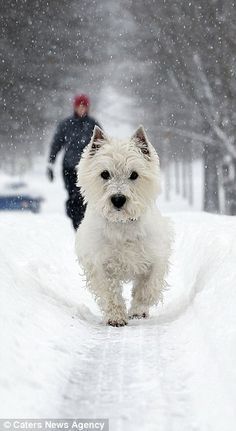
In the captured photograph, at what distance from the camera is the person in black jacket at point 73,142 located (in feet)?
30.6

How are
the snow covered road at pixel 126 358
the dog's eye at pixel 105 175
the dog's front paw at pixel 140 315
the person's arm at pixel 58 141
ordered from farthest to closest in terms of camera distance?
the person's arm at pixel 58 141 → the dog's front paw at pixel 140 315 → the dog's eye at pixel 105 175 → the snow covered road at pixel 126 358

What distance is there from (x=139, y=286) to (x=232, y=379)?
Answer: 2829 millimetres

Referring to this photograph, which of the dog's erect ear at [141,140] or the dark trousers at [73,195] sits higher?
the dog's erect ear at [141,140]

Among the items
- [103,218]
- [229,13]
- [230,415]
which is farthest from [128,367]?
[229,13]

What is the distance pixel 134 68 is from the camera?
27.9 m

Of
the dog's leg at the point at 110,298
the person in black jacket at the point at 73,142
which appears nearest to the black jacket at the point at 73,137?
the person in black jacket at the point at 73,142

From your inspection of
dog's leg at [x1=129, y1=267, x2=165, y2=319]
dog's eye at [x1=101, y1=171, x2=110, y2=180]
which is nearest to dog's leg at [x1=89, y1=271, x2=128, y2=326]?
dog's leg at [x1=129, y1=267, x2=165, y2=319]

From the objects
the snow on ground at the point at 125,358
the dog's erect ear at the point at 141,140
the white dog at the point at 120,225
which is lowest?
the snow on ground at the point at 125,358

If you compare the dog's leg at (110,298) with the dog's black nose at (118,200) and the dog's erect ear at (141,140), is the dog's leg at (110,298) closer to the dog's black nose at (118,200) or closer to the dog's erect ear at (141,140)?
the dog's black nose at (118,200)

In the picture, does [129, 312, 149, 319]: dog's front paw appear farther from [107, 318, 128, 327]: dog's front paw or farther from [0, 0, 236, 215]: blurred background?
[0, 0, 236, 215]: blurred background

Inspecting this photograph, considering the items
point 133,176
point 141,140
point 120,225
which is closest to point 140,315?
point 120,225

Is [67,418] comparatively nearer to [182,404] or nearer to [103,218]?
A: [182,404]

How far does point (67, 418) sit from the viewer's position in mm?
3346

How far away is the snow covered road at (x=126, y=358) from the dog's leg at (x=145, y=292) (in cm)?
13
